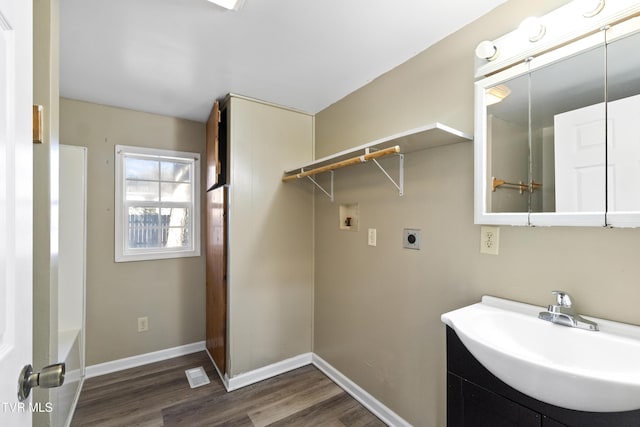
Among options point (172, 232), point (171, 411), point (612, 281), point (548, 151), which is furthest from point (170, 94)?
point (612, 281)

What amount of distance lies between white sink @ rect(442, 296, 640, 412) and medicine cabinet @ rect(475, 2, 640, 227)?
0.38 metres

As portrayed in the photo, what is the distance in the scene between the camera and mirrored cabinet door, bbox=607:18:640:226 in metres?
0.96

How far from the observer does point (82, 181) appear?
2.27 m

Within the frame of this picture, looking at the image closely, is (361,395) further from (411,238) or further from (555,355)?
(555,355)

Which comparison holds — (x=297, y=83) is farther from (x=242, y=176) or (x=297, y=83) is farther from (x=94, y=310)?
(x=94, y=310)

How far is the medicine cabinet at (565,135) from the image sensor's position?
983 mm

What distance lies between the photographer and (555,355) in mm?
1056

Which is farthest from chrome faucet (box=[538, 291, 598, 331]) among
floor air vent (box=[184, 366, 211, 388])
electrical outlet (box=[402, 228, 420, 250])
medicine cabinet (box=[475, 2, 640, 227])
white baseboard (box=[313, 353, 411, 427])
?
floor air vent (box=[184, 366, 211, 388])

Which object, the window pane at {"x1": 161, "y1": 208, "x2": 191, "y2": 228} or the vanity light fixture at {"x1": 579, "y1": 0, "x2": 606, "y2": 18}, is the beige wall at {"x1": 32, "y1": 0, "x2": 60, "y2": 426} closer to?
the window pane at {"x1": 161, "y1": 208, "x2": 191, "y2": 228}

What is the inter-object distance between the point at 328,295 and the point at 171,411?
53.2 inches

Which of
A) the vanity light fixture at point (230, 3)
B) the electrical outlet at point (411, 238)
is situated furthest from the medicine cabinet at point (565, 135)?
the vanity light fixture at point (230, 3)

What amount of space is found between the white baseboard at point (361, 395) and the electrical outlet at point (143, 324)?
153 centimetres

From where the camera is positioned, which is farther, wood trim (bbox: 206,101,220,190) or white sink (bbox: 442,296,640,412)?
wood trim (bbox: 206,101,220,190)

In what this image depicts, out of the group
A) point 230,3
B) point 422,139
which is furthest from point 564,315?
point 230,3
